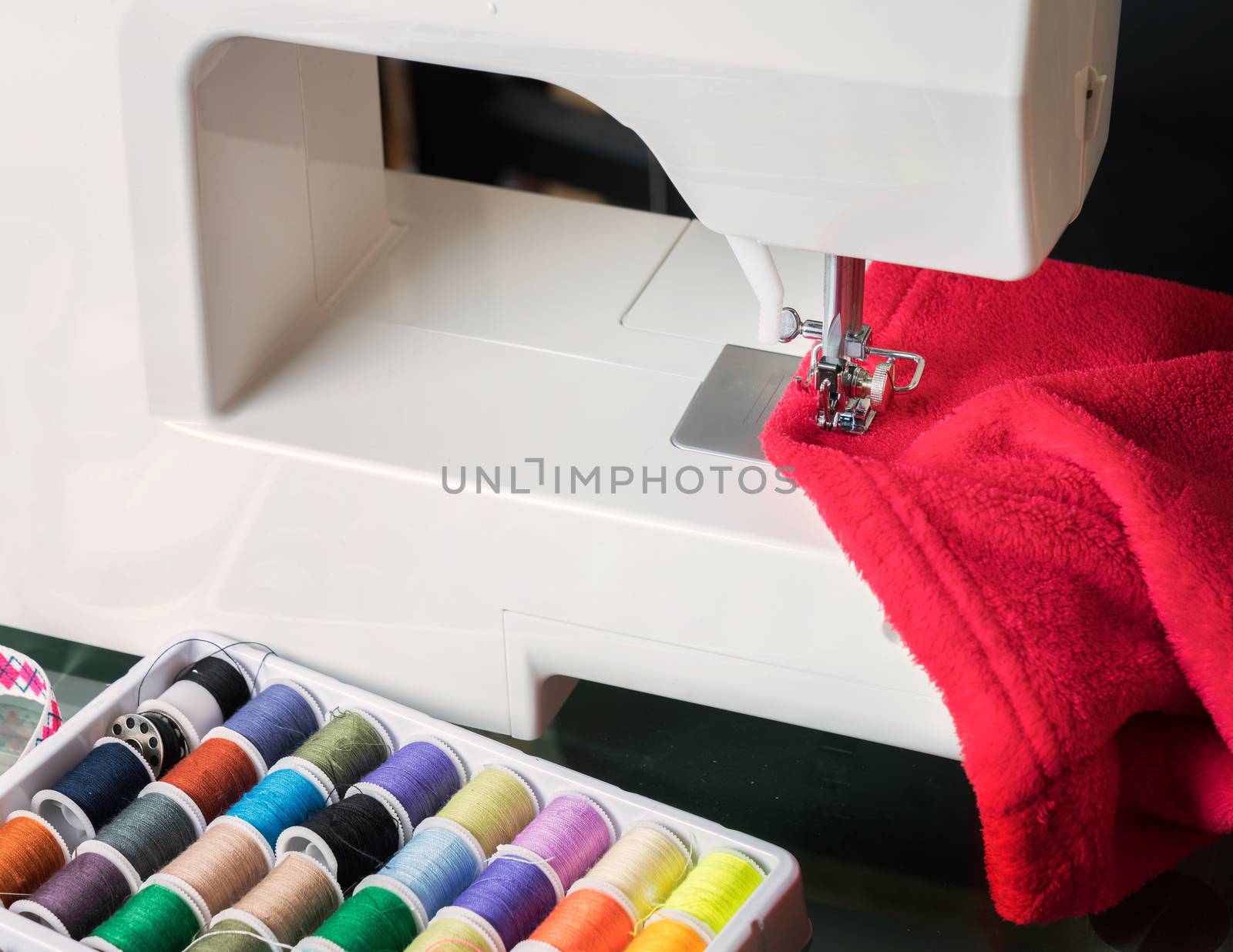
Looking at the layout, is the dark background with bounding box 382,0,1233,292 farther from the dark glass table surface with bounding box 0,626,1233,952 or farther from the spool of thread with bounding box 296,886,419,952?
the spool of thread with bounding box 296,886,419,952

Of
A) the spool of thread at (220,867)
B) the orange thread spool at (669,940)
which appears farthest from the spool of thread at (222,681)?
the orange thread spool at (669,940)

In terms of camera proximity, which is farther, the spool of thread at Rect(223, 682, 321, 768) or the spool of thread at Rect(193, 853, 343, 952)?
the spool of thread at Rect(223, 682, 321, 768)

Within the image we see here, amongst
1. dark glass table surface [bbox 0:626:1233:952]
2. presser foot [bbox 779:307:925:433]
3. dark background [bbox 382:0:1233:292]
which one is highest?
presser foot [bbox 779:307:925:433]

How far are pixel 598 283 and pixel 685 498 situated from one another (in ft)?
0.87

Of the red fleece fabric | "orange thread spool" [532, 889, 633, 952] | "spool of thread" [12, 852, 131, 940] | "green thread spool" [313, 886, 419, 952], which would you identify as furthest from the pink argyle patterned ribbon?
the red fleece fabric

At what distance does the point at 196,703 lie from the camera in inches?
43.0

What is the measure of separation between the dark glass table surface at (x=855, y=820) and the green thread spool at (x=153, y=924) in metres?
0.27

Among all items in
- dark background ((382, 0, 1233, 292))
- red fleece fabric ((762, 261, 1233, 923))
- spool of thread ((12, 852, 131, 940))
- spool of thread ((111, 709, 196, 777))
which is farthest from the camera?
dark background ((382, 0, 1233, 292))

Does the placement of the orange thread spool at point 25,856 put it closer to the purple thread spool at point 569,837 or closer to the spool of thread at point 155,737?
the spool of thread at point 155,737

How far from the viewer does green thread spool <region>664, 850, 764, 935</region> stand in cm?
93

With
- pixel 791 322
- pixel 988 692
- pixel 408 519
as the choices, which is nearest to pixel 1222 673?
pixel 988 692

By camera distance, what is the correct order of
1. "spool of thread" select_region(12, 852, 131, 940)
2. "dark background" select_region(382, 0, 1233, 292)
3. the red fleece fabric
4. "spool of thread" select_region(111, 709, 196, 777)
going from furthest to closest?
"dark background" select_region(382, 0, 1233, 292)
"spool of thread" select_region(111, 709, 196, 777)
"spool of thread" select_region(12, 852, 131, 940)
the red fleece fabric

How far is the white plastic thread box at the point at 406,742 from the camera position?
0.91 metres

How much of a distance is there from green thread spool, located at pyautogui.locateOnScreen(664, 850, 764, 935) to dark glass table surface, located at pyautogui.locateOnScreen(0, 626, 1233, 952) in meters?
0.04
